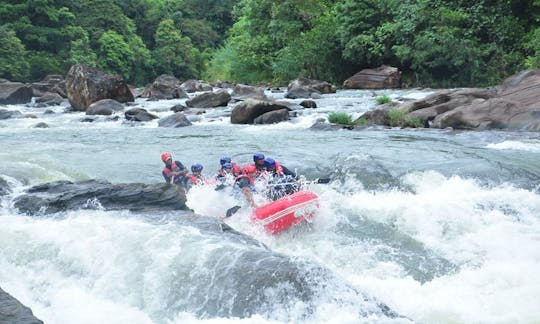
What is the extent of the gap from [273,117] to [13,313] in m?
12.1

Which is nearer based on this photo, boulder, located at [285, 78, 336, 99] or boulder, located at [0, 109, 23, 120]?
boulder, located at [0, 109, 23, 120]

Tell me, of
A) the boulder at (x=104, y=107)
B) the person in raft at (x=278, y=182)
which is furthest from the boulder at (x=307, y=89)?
the person in raft at (x=278, y=182)

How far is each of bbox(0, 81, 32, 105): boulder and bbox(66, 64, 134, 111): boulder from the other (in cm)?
439

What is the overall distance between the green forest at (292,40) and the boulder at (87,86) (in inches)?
402

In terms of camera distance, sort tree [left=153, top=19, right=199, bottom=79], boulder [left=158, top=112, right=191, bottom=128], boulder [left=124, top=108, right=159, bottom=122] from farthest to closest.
→ tree [left=153, top=19, right=199, bottom=79] → boulder [left=124, top=108, right=159, bottom=122] → boulder [left=158, top=112, right=191, bottom=128]

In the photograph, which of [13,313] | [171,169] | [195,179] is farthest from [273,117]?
[13,313]

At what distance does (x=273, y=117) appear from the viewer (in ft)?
50.9

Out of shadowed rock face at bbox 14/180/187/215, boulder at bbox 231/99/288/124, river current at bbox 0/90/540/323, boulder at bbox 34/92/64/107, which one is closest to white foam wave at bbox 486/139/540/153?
river current at bbox 0/90/540/323

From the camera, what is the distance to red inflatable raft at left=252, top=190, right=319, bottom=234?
686cm

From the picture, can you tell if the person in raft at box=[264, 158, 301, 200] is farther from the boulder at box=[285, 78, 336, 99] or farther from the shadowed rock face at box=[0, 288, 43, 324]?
the boulder at box=[285, 78, 336, 99]

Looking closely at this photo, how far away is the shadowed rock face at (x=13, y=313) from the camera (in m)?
3.67

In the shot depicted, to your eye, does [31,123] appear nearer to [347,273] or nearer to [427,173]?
[427,173]

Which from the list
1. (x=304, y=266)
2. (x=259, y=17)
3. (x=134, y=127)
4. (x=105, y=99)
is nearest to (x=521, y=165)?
(x=304, y=266)

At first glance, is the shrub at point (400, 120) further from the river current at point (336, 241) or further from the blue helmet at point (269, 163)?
the blue helmet at point (269, 163)
